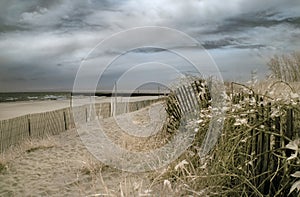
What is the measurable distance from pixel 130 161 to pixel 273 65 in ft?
13.9

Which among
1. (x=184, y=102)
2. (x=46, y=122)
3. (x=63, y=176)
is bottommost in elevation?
(x=63, y=176)

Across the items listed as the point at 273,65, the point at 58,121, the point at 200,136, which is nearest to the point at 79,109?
the point at 58,121

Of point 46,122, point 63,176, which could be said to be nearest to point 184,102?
point 63,176

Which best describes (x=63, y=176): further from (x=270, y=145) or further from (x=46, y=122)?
(x=46, y=122)

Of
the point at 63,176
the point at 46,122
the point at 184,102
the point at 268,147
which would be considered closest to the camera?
the point at 268,147

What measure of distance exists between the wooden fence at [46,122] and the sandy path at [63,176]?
0.96m

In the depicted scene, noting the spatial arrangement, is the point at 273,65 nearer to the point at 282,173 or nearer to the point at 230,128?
the point at 230,128

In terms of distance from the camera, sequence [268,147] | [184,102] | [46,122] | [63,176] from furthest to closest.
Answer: [46,122] → [184,102] → [63,176] → [268,147]

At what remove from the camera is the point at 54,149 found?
6625 mm

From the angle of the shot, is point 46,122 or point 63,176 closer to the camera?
point 63,176

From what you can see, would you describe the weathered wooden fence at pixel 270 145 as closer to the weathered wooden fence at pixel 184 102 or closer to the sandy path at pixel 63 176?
the sandy path at pixel 63 176

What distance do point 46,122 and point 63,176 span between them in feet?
16.5

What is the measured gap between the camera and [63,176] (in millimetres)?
4387

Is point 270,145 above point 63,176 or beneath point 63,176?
above
